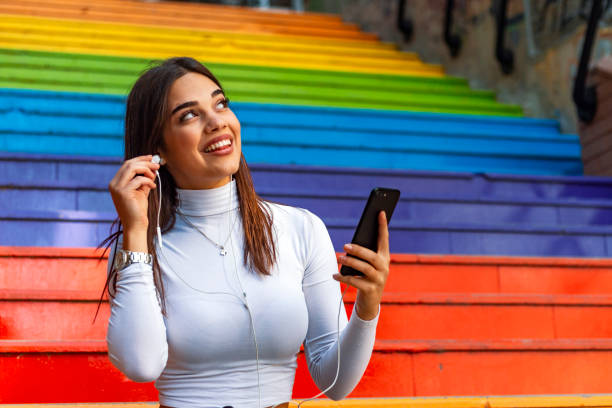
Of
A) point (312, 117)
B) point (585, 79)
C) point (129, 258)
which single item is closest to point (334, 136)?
point (312, 117)

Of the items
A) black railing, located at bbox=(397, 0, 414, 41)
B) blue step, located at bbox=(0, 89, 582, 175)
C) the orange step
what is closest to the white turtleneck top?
blue step, located at bbox=(0, 89, 582, 175)

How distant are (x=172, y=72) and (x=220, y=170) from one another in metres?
0.22

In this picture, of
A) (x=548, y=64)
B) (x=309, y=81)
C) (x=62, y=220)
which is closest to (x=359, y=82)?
(x=309, y=81)

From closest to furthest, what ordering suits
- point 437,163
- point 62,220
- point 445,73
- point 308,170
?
point 62,220 → point 308,170 → point 437,163 → point 445,73

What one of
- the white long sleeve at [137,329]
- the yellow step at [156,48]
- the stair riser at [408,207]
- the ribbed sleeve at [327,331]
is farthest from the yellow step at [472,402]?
the yellow step at [156,48]

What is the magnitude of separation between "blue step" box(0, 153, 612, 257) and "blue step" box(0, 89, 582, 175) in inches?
13.2

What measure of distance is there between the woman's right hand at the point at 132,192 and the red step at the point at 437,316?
2.49 ft

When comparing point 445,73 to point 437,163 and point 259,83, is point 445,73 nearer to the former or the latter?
point 259,83

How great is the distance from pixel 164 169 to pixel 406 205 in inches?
61.5

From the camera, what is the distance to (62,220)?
2.45 m

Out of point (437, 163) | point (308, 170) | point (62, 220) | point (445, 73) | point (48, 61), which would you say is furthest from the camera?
point (445, 73)

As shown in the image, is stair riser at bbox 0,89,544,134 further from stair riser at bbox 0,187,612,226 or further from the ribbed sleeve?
the ribbed sleeve

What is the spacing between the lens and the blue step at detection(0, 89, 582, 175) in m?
3.30

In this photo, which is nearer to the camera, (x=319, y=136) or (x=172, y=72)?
(x=172, y=72)
